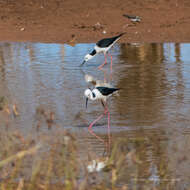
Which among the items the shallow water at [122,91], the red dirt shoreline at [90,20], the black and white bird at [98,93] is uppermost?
the red dirt shoreline at [90,20]

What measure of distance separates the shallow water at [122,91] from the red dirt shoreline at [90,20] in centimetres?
108

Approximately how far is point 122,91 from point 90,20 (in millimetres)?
6648

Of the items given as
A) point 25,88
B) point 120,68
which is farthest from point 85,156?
point 120,68

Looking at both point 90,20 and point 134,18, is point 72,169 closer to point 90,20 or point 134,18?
point 134,18

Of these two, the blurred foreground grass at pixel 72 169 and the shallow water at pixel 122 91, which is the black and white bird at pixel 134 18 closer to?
the shallow water at pixel 122 91

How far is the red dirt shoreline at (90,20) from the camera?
12.9 meters

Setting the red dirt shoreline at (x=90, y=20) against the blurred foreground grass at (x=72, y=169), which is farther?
the red dirt shoreline at (x=90, y=20)

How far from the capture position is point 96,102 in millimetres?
7332

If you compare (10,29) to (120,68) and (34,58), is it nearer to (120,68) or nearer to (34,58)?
(34,58)

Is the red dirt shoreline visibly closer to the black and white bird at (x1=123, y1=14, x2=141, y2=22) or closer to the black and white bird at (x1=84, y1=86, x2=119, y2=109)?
the black and white bird at (x1=123, y1=14, x2=141, y2=22)

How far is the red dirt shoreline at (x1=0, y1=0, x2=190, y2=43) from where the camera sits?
12.9m

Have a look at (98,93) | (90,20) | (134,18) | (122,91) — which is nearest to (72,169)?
(98,93)

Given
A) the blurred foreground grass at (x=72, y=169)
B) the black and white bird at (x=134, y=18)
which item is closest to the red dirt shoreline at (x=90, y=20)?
the black and white bird at (x=134, y=18)

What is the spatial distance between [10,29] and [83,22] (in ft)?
6.20
